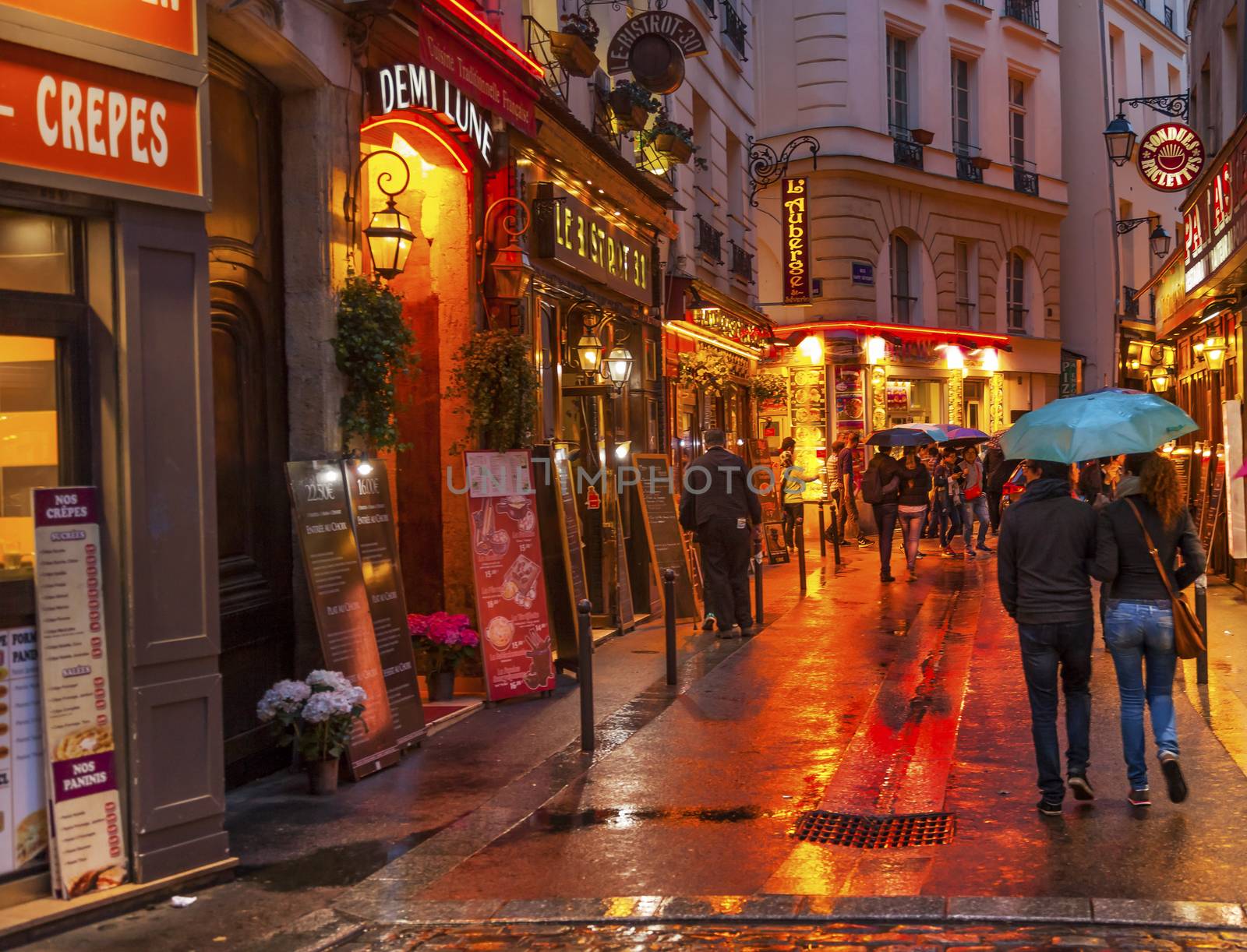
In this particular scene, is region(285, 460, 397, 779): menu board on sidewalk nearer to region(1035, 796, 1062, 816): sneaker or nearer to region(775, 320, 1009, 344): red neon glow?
region(1035, 796, 1062, 816): sneaker

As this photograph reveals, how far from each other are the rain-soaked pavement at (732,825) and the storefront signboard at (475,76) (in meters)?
4.37

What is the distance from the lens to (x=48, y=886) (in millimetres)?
6012

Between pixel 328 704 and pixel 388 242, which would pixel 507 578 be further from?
pixel 328 704

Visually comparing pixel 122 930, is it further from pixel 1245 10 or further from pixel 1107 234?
pixel 1107 234

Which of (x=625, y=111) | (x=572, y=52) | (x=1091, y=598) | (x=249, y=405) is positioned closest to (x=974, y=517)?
(x=625, y=111)

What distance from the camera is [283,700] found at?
25.6 ft

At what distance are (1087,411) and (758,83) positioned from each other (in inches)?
983

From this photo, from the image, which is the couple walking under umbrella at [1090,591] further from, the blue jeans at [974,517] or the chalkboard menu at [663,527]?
the blue jeans at [974,517]

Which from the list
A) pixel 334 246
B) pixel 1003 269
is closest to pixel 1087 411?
pixel 334 246

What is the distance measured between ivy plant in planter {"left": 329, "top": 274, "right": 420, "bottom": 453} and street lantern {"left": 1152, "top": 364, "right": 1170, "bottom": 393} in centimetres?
2331

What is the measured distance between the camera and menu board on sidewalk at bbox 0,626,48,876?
5895 millimetres

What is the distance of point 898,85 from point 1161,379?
8.38m

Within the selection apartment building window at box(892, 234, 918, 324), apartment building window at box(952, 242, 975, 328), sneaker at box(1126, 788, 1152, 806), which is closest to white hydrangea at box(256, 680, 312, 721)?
sneaker at box(1126, 788, 1152, 806)

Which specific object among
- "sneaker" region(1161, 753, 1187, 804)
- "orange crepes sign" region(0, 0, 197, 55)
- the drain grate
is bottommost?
the drain grate
